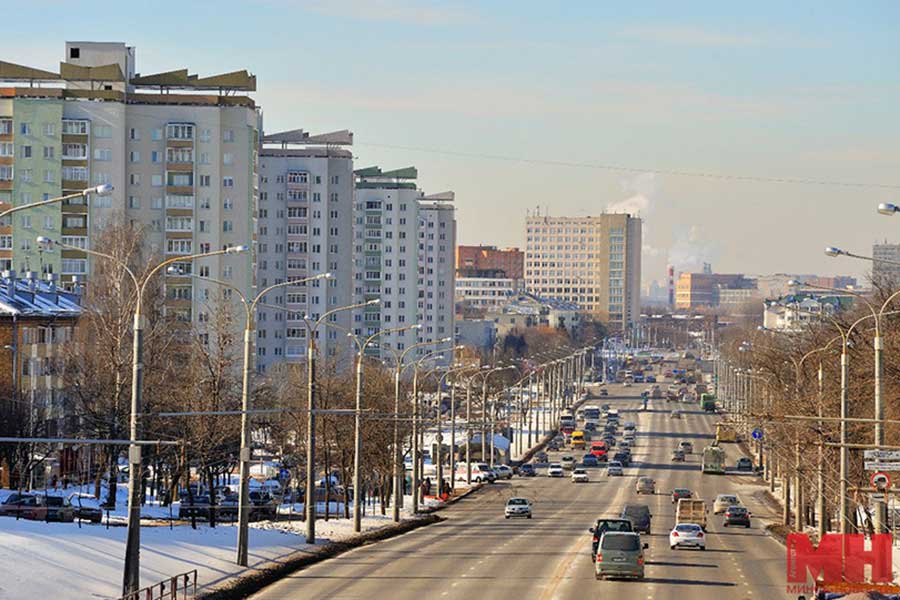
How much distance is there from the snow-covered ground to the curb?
0.57 meters

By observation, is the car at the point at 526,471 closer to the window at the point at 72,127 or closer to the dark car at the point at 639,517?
the window at the point at 72,127

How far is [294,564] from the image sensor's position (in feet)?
152

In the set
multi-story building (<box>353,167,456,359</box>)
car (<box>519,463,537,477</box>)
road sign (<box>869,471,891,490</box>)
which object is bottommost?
car (<box>519,463,537,477</box>)

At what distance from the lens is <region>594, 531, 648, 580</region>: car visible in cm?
4325

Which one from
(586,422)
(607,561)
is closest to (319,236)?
(586,422)

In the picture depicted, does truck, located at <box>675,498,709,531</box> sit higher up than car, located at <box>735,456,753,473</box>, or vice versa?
truck, located at <box>675,498,709,531</box>

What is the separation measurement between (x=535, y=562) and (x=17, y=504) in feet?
63.9

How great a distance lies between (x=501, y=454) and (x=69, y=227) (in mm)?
35721

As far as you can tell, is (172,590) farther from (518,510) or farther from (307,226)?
(307,226)

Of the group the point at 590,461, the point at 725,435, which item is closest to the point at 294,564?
the point at 590,461

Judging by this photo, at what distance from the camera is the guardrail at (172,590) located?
33844 millimetres

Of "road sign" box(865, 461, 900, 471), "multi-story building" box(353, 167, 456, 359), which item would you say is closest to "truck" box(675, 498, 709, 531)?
"road sign" box(865, 461, 900, 471)

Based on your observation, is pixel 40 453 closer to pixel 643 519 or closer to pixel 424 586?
pixel 643 519

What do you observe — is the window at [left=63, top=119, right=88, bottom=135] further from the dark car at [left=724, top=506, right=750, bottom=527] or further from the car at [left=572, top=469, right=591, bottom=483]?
the dark car at [left=724, top=506, right=750, bottom=527]
